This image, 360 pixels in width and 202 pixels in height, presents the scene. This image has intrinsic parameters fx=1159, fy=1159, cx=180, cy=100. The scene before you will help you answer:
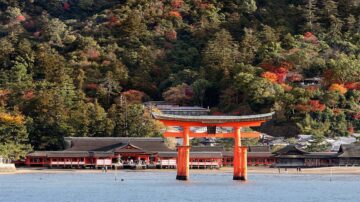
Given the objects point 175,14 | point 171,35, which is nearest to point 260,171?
point 171,35

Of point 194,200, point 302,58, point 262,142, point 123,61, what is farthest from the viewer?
point 123,61

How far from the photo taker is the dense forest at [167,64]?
102 meters

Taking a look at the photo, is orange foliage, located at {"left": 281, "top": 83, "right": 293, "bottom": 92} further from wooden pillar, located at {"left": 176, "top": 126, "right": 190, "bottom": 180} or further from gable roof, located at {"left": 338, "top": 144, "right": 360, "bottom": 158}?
wooden pillar, located at {"left": 176, "top": 126, "right": 190, "bottom": 180}

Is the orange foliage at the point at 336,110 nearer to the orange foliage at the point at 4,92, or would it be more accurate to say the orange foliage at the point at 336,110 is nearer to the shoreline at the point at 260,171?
the shoreline at the point at 260,171

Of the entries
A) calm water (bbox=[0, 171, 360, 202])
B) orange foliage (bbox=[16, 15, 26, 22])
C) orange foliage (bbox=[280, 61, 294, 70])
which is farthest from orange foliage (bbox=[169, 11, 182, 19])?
calm water (bbox=[0, 171, 360, 202])

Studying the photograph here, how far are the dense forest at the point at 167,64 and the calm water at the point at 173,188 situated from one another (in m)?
13.0

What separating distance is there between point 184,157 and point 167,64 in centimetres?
4724

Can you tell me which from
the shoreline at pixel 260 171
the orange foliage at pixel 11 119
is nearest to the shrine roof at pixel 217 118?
the shoreline at pixel 260 171

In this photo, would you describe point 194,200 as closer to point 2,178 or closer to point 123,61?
point 2,178

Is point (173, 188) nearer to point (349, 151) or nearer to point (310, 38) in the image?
point (349, 151)

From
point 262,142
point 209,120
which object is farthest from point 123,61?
point 209,120

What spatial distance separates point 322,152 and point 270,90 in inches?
458

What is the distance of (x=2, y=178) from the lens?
8319 centimetres

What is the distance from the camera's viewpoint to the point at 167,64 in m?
121
